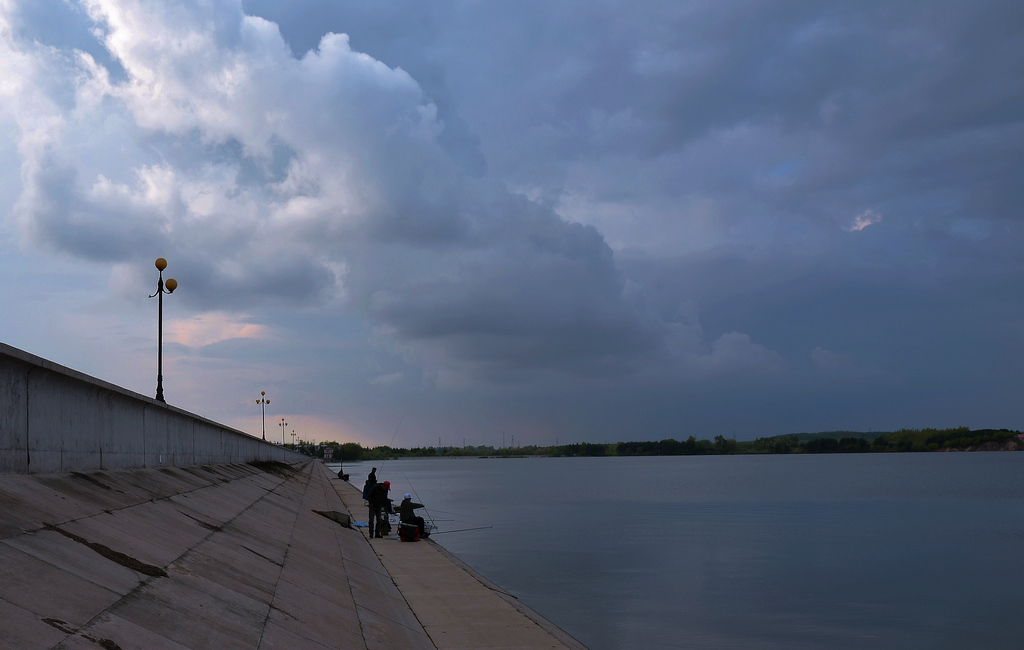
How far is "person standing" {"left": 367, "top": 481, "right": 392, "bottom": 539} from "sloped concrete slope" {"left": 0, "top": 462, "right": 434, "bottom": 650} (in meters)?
7.93

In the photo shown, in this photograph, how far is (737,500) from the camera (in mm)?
71000

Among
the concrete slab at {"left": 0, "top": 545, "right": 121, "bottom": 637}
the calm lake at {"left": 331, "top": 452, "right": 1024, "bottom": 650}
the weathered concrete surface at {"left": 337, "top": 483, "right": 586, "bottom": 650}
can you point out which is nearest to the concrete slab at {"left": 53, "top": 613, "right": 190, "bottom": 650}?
the concrete slab at {"left": 0, "top": 545, "right": 121, "bottom": 637}

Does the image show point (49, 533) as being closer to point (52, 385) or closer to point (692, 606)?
point (52, 385)

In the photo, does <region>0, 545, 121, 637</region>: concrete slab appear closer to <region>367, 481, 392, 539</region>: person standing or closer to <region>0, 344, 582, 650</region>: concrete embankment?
<region>0, 344, 582, 650</region>: concrete embankment

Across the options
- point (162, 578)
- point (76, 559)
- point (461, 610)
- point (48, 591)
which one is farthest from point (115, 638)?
point (461, 610)

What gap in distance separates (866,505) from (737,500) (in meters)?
10.9

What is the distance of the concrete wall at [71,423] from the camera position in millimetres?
10156

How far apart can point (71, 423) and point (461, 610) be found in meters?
7.60

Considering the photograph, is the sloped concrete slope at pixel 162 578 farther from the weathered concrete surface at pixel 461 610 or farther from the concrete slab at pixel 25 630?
the weathered concrete surface at pixel 461 610

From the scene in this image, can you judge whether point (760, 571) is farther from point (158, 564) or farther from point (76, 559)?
point (76, 559)

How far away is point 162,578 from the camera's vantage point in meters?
8.32

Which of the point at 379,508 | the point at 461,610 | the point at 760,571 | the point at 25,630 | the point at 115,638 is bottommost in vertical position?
the point at 760,571

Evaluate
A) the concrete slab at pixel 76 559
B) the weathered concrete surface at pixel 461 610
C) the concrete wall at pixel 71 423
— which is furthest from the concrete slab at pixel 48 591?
the weathered concrete surface at pixel 461 610

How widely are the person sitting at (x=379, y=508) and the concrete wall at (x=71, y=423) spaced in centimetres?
623
